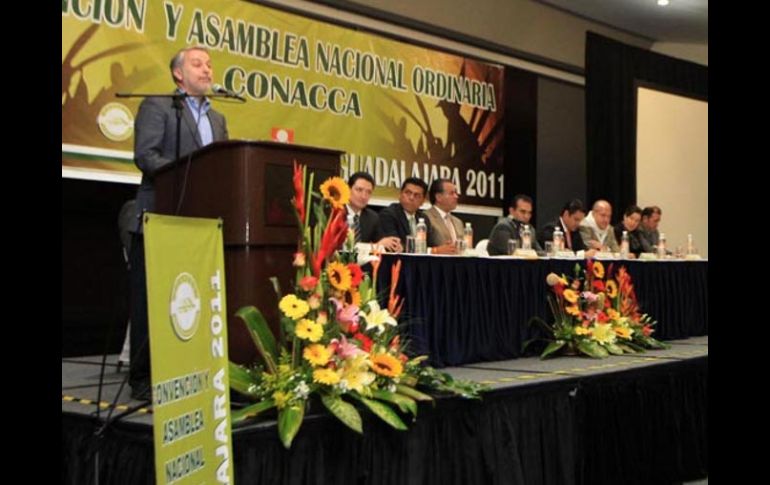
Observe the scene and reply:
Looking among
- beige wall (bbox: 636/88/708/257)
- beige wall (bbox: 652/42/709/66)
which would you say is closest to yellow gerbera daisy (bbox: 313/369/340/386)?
beige wall (bbox: 636/88/708/257)

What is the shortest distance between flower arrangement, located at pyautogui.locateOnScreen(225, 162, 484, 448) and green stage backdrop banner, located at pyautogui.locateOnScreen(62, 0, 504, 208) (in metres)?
2.82

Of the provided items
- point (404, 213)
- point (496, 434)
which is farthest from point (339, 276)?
point (404, 213)

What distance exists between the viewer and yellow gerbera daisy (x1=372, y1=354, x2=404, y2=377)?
2781mm

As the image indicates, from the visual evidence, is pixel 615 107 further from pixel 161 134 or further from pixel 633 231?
pixel 161 134

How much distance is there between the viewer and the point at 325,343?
2.71 metres

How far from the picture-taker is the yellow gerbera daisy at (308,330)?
8.63ft

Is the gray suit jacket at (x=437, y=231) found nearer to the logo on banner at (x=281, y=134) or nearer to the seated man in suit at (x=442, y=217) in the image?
the seated man in suit at (x=442, y=217)

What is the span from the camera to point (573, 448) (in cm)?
370

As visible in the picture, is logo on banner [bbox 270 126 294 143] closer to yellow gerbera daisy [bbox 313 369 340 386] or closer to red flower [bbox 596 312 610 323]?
red flower [bbox 596 312 610 323]

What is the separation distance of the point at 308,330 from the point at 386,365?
292 millimetres

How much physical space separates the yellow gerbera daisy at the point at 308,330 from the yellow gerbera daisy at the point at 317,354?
0.08ft

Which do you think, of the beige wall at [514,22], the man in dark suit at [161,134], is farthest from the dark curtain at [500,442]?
the beige wall at [514,22]
